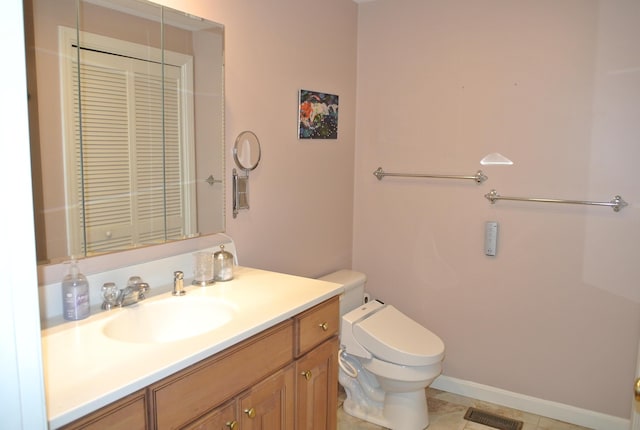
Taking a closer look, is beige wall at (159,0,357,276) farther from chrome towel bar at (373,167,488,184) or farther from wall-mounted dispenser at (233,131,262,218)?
chrome towel bar at (373,167,488,184)

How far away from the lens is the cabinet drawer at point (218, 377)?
124cm

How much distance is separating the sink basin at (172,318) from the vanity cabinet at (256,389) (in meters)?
0.21

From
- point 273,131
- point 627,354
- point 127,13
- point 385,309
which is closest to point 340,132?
point 273,131

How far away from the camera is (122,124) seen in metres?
1.70

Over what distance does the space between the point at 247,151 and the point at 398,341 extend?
119 centimetres

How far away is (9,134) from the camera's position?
0.74 metres

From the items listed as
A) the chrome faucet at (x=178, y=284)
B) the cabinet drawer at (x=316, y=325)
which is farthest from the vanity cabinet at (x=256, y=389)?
the chrome faucet at (x=178, y=284)

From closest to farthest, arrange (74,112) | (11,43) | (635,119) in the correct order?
(11,43)
(74,112)
(635,119)

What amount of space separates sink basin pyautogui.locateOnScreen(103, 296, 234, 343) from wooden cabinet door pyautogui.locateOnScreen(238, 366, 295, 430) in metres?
0.25

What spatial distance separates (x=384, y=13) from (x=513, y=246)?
1.58 metres

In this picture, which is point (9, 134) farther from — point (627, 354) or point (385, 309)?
point (627, 354)

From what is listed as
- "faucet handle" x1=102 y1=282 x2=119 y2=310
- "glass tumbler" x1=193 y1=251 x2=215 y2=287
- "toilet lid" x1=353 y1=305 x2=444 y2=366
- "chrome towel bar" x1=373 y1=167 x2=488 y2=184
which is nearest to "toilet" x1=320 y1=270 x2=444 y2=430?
"toilet lid" x1=353 y1=305 x2=444 y2=366

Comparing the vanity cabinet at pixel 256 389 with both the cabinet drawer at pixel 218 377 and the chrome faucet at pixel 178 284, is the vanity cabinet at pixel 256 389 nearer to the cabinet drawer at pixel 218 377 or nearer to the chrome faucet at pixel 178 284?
the cabinet drawer at pixel 218 377

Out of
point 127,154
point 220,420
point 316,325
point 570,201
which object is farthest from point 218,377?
point 570,201
